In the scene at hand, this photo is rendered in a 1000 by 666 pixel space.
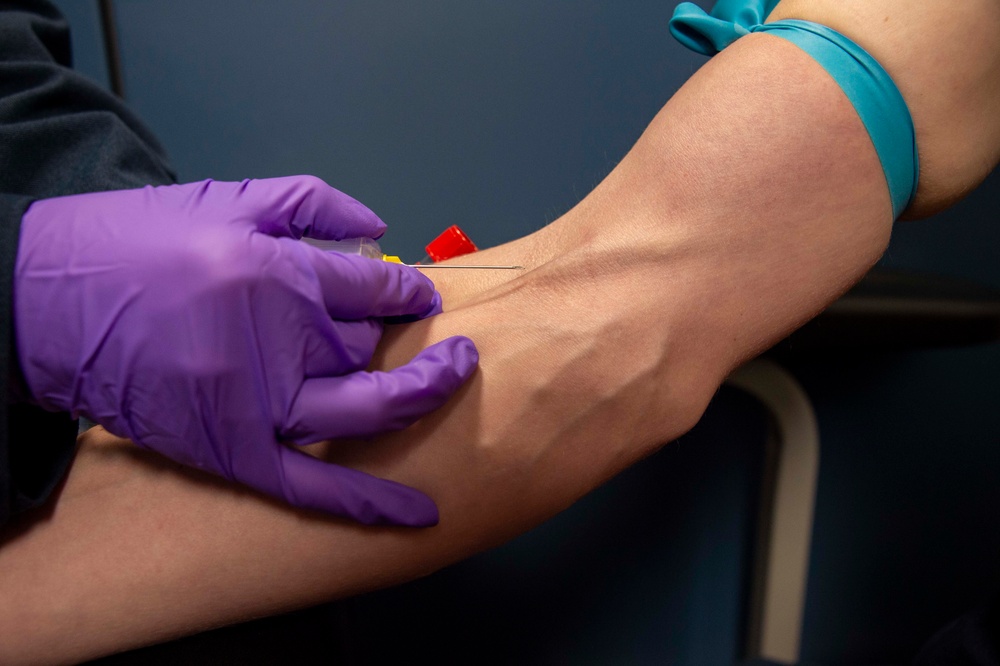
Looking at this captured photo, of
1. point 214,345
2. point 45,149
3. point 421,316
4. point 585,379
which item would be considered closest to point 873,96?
point 585,379

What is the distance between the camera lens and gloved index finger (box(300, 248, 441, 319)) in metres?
0.67

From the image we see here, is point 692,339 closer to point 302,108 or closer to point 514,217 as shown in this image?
point 514,217

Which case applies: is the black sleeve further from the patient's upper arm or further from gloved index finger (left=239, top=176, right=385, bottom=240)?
the patient's upper arm

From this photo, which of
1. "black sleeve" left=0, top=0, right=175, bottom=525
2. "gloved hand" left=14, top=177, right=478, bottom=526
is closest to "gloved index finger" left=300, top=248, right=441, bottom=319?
"gloved hand" left=14, top=177, right=478, bottom=526

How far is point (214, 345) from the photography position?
609 mm

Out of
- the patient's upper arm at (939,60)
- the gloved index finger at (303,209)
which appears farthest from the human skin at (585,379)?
the gloved index finger at (303,209)

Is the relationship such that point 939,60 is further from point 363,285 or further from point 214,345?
point 214,345

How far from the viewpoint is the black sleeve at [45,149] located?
70 cm

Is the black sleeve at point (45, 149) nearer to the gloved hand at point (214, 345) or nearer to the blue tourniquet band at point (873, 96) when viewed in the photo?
the gloved hand at point (214, 345)

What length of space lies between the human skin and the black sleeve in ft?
0.21

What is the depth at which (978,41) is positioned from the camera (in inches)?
27.5

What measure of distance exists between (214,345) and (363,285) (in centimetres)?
17

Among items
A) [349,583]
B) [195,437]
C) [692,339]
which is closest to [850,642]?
[692,339]

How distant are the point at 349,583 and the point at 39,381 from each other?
0.39 meters
